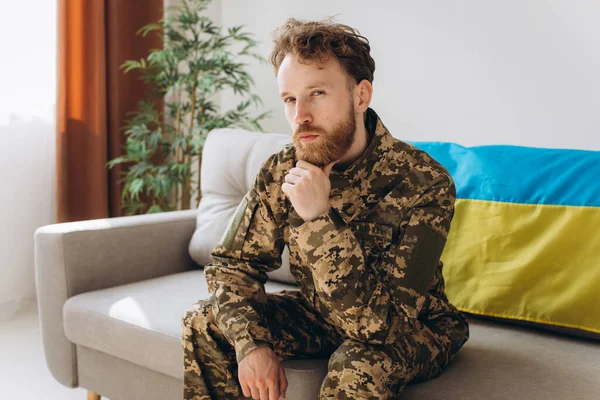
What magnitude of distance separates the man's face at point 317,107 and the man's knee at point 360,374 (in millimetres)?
397

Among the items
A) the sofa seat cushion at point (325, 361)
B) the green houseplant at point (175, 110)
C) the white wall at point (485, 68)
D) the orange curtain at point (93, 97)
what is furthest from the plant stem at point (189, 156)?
the sofa seat cushion at point (325, 361)

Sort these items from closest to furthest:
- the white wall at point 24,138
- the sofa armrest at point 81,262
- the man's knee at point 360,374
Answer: the man's knee at point 360,374
the sofa armrest at point 81,262
the white wall at point 24,138

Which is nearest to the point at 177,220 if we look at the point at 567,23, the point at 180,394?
the point at 180,394

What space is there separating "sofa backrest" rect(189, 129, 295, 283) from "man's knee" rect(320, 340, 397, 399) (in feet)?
3.34

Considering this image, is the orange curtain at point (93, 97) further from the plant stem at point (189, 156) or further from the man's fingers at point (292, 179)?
the man's fingers at point (292, 179)

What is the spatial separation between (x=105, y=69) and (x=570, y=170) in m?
2.28

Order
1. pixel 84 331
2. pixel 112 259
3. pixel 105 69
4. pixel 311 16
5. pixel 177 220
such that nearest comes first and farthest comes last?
pixel 84 331 → pixel 112 259 → pixel 177 220 → pixel 311 16 → pixel 105 69

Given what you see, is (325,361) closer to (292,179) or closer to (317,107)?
(292,179)

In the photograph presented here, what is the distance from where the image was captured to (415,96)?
2.67 meters

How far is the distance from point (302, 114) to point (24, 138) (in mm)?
2102

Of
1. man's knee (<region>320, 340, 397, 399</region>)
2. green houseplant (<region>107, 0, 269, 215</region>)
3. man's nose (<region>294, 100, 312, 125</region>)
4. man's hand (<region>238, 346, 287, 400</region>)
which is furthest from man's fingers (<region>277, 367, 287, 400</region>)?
green houseplant (<region>107, 0, 269, 215</region>)

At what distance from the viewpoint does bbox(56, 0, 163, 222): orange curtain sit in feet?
10.0

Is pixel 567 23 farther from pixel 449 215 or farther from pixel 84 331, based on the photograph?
pixel 84 331

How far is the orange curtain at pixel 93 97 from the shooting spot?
3.06 m
